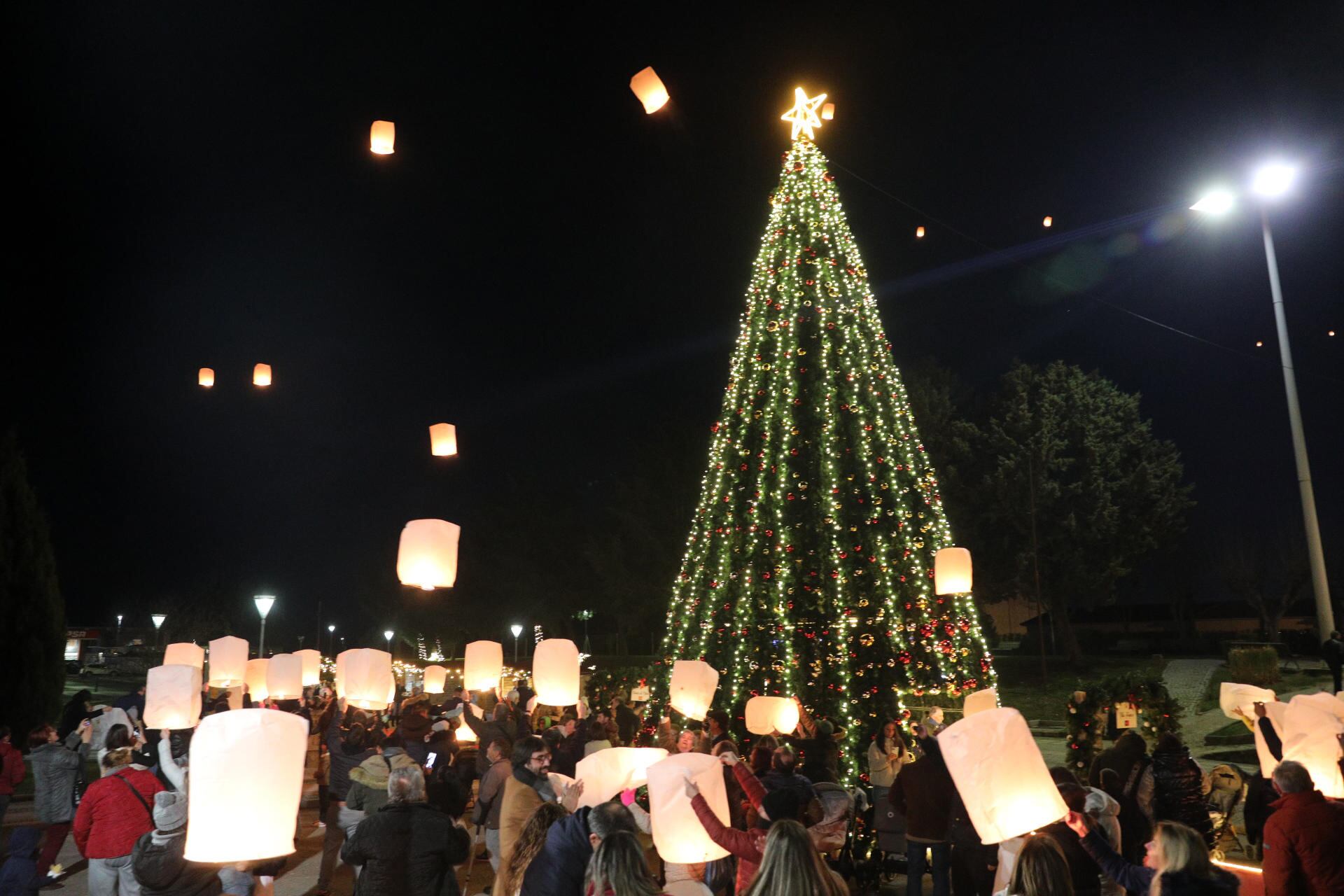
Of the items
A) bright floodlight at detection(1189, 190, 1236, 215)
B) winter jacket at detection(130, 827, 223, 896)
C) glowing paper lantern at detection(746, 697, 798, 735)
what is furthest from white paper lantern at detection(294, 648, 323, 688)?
bright floodlight at detection(1189, 190, 1236, 215)

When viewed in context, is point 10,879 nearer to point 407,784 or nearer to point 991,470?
point 407,784

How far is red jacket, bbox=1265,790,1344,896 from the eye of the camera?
5234mm

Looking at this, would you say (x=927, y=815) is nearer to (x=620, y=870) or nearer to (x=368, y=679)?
(x=620, y=870)

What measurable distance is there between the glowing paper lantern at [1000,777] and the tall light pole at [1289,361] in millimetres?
10699

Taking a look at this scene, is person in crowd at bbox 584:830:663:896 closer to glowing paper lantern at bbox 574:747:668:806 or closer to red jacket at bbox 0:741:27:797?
glowing paper lantern at bbox 574:747:668:806

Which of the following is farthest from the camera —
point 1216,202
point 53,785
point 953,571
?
point 953,571

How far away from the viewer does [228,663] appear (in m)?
16.7

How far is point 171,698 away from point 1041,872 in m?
11.0

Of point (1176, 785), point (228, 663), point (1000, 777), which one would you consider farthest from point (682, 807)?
point (228, 663)

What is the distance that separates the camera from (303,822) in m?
14.1

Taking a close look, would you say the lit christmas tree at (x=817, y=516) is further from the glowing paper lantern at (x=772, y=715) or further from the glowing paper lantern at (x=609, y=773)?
the glowing paper lantern at (x=609, y=773)

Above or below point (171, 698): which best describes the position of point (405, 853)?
below

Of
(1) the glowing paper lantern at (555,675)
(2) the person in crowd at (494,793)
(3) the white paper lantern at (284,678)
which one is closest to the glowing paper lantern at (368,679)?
(1) the glowing paper lantern at (555,675)

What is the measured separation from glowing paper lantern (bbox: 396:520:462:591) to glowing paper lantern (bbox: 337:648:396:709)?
3257 millimetres
